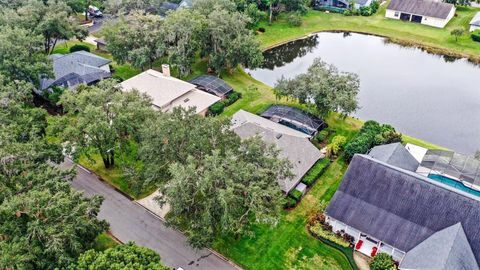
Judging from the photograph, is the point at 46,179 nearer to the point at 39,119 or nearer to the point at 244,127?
the point at 39,119

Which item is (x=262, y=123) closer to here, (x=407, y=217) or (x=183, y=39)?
(x=183, y=39)

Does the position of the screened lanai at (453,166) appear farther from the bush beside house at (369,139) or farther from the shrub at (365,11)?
the shrub at (365,11)

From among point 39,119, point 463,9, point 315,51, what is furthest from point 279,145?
point 463,9

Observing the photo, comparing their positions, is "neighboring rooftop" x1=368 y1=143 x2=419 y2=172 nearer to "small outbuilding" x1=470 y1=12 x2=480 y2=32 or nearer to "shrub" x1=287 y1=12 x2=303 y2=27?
"shrub" x1=287 y1=12 x2=303 y2=27

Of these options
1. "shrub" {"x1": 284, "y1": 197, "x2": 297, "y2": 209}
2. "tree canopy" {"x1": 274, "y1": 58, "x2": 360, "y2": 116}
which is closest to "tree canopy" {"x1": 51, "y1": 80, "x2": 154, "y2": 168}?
"shrub" {"x1": 284, "y1": 197, "x2": 297, "y2": 209}

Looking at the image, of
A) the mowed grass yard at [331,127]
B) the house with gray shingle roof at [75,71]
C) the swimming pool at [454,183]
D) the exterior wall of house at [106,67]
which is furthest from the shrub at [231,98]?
the swimming pool at [454,183]

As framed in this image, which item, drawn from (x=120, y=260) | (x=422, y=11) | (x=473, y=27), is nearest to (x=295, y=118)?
(x=120, y=260)

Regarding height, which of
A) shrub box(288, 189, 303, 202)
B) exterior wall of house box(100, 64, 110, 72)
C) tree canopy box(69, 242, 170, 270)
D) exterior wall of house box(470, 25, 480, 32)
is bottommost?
shrub box(288, 189, 303, 202)

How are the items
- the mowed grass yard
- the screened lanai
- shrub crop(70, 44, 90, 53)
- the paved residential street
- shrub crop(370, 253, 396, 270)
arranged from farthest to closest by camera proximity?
1. shrub crop(70, 44, 90, 53)
2. the screened lanai
3. the mowed grass yard
4. the paved residential street
5. shrub crop(370, 253, 396, 270)
